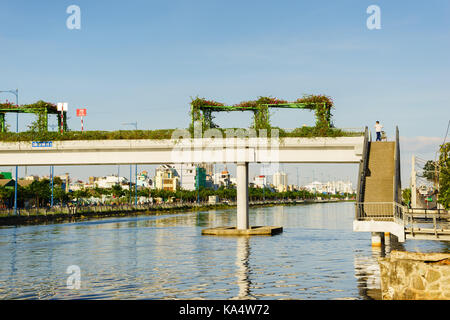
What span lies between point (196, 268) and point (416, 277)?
15.8 meters

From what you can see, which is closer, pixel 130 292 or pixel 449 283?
pixel 449 283

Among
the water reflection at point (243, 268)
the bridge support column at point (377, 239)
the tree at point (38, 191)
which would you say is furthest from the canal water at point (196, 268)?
the tree at point (38, 191)

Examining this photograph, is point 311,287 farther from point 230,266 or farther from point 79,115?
point 79,115

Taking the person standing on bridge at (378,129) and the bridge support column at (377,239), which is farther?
the person standing on bridge at (378,129)

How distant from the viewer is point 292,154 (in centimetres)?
4528

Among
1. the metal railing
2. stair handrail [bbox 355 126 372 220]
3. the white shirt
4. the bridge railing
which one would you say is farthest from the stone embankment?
the white shirt

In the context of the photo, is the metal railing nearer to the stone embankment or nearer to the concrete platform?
the stone embankment

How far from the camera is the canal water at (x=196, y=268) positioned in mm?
21828

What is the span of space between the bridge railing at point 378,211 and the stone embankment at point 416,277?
41.0 ft

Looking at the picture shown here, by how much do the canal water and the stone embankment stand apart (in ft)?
12.8


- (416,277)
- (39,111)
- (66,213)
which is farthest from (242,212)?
(66,213)

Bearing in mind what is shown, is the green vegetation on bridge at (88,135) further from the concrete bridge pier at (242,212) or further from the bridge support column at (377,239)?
the bridge support column at (377,239)
